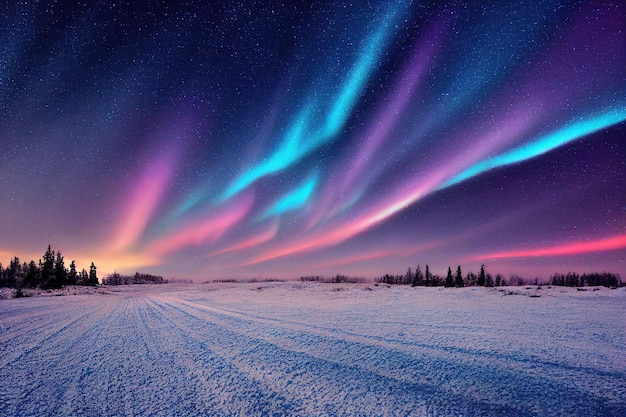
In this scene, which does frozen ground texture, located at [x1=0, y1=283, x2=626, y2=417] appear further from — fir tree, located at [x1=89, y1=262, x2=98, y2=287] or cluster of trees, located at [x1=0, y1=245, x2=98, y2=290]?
fir tree, located at [x1=89, y1=262, x2=98, y2=287]

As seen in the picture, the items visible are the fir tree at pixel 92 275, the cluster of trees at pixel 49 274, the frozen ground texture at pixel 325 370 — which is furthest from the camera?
the fir tree at pixel 92 275

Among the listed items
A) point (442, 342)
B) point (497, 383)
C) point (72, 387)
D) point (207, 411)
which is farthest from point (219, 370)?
point (442, 342)

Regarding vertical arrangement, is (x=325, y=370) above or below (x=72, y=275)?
above

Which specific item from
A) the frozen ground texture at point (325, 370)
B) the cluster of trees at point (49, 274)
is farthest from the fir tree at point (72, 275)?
the frozen ground texture at point (325, 370)

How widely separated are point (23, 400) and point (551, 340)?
9.24m

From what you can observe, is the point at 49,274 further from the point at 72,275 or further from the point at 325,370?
the point at 325,370

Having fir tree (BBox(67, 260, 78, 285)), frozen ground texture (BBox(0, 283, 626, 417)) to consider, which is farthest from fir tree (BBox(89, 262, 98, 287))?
frozen ground texture (BBox(0, 283, 626, 417))

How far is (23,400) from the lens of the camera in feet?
13.0

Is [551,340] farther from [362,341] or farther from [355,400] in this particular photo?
[355,400]

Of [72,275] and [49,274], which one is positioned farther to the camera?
[72,275]

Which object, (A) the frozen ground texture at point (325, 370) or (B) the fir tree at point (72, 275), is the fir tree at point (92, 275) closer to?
(B) the fir tree at point (72, 275)

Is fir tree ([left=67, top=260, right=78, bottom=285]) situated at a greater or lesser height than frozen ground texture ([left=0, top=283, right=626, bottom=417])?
lesser

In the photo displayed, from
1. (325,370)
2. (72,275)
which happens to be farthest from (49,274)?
(325,370)

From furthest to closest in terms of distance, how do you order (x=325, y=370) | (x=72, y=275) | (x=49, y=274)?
(x=72, y=275), (x=49, y=274), (x=325, y=370)
